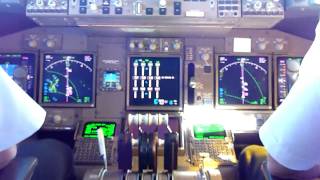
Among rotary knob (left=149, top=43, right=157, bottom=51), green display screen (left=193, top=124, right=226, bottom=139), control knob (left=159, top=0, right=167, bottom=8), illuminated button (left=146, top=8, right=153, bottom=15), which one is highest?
control knob (left=159, top=0, right=167, bottom=8)

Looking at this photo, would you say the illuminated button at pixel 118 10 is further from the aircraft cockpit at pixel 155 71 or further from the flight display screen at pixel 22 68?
the flight display screen at pixel 22 68

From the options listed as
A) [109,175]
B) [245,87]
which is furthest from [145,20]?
[109,175]

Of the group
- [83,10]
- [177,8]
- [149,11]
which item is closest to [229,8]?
[177,8]

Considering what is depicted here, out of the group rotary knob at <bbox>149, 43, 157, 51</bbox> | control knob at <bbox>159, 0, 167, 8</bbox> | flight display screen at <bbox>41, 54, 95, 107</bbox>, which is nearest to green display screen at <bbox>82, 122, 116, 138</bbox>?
flight display screen at <bbox>41, 54, 95, 107</bbox>

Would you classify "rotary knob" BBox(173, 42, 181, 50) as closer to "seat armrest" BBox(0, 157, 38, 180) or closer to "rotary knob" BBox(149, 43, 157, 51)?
"rotary knob" BBox(149, 43, 157, 51)

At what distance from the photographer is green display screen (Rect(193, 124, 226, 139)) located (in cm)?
276

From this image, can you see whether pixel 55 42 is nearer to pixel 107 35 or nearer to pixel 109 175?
pixel 107 35

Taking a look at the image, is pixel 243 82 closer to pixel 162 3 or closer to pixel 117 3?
pixel 162 3

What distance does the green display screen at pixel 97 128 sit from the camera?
280 cm

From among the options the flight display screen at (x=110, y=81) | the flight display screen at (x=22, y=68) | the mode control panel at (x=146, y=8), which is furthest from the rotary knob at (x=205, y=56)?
the flight display screen at (x=22, y=68)

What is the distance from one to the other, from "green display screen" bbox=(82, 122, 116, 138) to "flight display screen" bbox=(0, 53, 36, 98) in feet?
1.41

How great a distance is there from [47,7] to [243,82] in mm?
1272

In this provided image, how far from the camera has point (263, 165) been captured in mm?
1758

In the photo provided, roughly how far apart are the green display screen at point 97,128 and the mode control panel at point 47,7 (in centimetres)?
69
